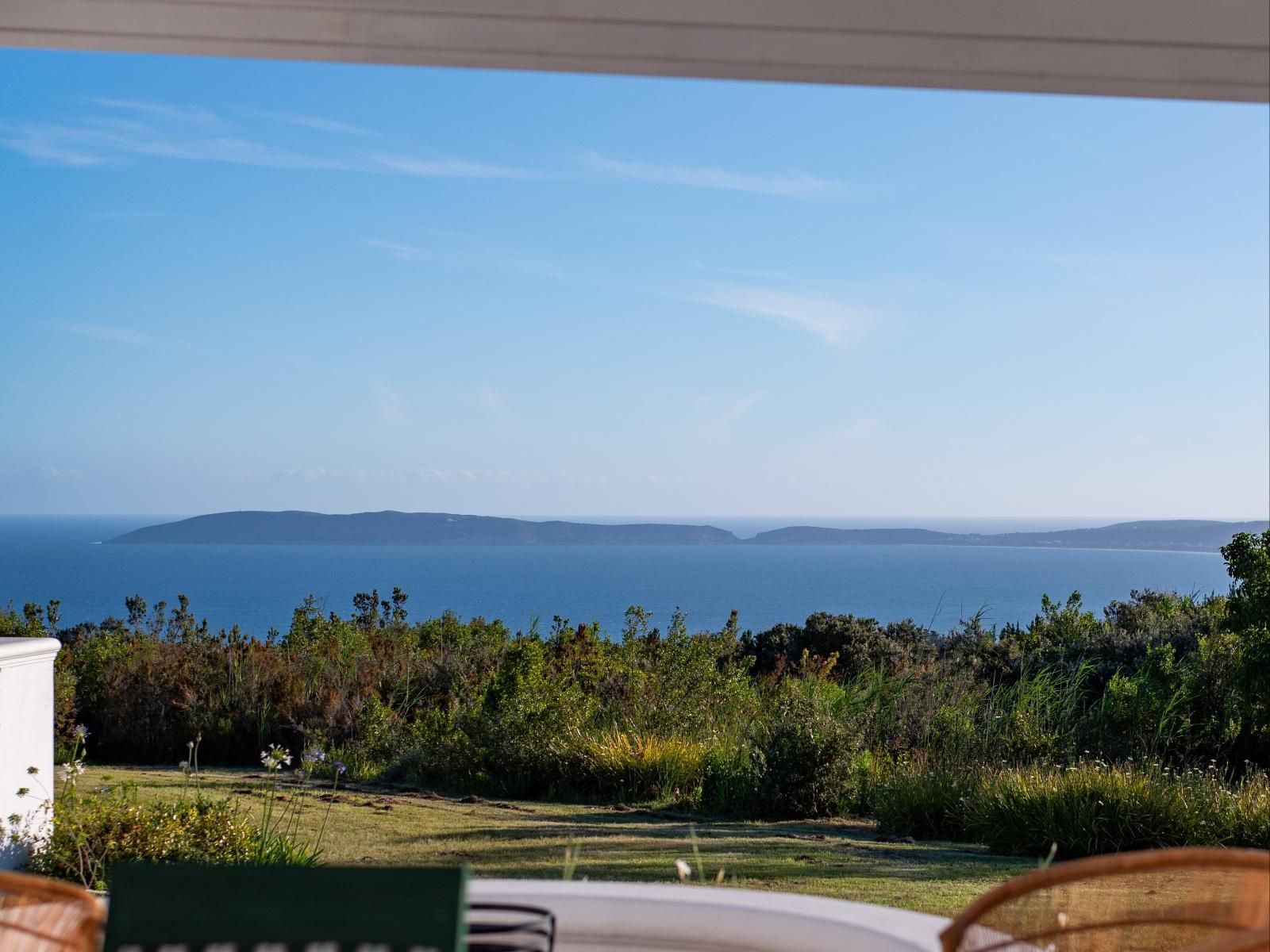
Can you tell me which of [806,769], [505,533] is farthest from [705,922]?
[505,533]

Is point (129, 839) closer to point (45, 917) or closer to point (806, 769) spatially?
point (45, 917)

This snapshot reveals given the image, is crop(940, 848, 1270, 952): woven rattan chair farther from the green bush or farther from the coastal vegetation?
the coastal vegetation

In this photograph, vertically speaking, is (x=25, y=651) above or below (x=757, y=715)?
above

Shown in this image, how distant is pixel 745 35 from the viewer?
5.90 ft

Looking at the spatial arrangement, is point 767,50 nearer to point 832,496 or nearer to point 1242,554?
point 1242,554

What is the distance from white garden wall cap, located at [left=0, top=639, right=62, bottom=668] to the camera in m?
3.98

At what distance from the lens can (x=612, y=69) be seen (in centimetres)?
188

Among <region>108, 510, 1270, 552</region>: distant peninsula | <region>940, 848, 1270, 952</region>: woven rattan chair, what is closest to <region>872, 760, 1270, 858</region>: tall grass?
<region>940, 848, 1270, 952</region>: woven rattan chair

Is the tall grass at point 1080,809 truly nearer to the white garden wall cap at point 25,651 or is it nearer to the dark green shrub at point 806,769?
the dark green shrub at point 806,769

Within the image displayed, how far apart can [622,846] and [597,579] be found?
121ft

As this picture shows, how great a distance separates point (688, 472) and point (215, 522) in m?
20.7

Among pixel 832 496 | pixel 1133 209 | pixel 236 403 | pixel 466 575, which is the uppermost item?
pixel 1133 209

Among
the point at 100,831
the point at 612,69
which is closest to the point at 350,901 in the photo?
the point at 612,69

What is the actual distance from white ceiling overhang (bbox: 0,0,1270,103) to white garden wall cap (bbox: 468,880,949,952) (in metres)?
1.44
